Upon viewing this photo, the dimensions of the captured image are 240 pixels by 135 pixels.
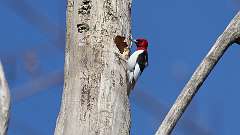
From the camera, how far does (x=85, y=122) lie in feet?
9.59

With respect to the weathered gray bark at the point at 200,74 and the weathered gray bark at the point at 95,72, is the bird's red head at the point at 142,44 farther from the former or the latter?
the weathered gray bark at the point at 200,74

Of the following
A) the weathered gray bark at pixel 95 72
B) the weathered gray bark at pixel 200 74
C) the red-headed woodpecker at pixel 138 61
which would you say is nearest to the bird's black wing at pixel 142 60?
the red-headed woodpecker at pixel 138 61

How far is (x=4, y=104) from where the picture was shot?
2.55 metres

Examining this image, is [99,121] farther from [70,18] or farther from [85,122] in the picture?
[70,18]

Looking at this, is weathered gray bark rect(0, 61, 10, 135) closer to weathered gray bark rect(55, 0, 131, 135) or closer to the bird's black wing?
weathered gray bark rect(55, 0, 131, 135)

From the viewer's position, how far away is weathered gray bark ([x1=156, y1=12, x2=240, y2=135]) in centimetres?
277

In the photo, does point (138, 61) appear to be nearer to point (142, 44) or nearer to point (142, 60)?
point (142, 60)

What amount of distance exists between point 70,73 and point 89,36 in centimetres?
18

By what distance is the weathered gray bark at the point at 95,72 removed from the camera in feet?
9.65

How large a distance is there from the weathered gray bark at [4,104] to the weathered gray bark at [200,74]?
1.78 ft

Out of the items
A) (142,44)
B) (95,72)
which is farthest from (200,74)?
(142,44)

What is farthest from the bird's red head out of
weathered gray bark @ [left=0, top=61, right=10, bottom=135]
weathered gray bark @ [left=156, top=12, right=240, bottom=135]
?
weathered gray bark @ [left=0, top=61, right=10, bottom=135]

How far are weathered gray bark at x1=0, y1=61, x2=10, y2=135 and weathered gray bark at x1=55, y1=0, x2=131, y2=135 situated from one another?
42cm

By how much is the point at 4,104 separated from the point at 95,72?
1.88 ft
